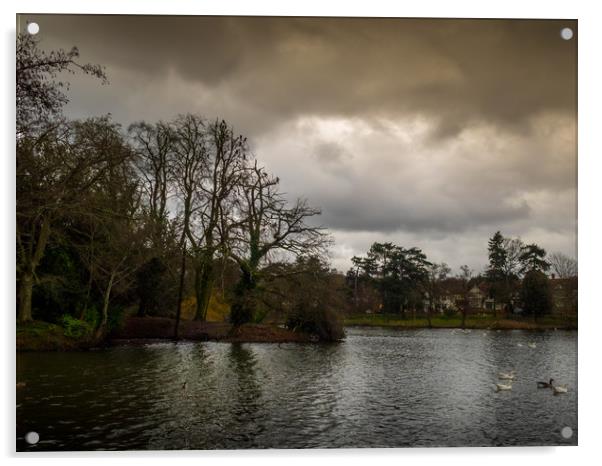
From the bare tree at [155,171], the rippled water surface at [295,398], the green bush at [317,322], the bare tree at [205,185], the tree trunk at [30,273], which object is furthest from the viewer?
the green bush at [317,322]

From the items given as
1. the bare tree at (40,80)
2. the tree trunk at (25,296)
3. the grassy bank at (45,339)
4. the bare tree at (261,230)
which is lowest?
the grassy bank at (45,339)

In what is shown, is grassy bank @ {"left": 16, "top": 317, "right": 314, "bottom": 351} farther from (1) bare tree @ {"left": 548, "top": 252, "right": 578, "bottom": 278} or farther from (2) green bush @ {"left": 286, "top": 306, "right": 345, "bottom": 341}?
(1) bare tree @ {"left": 548, "top": 252, "right": 578, "bottom": 278}

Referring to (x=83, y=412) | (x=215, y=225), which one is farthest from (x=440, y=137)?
(x=83, y=412)

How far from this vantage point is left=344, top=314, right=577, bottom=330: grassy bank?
647 centimetres

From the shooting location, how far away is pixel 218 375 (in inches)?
256

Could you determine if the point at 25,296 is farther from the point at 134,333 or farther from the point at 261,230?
the point at 261,230

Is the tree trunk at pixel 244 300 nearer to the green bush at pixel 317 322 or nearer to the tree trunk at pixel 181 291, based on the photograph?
the tree trunk at pixel 181 291

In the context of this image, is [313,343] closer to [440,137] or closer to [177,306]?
[177,306]

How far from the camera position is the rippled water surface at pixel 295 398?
5.29 metres

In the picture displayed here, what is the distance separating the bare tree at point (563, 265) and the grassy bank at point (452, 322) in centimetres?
57
